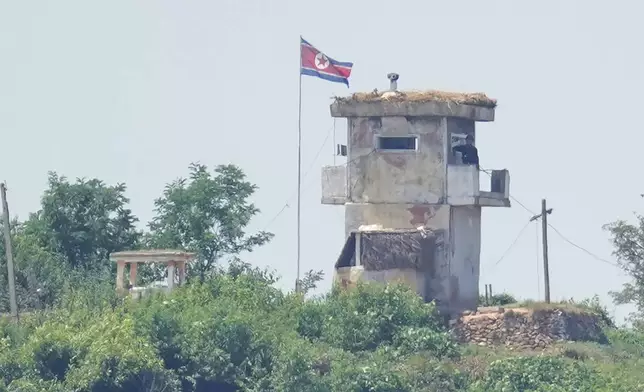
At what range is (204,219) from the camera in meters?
64.1

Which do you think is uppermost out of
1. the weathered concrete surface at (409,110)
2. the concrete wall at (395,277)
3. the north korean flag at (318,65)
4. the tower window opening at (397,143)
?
the north korean flag at (318,65)

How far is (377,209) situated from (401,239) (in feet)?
4.28

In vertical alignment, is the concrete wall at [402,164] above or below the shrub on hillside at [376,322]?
above

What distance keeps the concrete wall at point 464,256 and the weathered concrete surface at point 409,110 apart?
223 centimetres

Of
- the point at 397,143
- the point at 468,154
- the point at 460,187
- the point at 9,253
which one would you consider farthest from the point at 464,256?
the point at 9,253

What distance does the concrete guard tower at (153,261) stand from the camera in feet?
194

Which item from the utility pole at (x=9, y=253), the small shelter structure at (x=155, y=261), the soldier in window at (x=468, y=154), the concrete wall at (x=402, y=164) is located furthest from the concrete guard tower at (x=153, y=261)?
the soldier in window at (x=468, y=154)

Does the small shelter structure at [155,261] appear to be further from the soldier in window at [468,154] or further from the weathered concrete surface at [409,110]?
the soldier in window at [468,154]

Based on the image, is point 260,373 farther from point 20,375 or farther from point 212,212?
point 212,212

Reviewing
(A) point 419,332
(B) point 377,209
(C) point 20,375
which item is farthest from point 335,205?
(C) point 20,375

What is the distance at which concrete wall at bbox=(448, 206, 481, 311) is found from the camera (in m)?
58.2

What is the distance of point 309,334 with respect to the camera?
2234 inches

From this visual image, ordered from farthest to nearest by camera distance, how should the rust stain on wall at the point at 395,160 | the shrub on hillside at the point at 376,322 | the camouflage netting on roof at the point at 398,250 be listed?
the rust stain on wall at the point at 395,160 → the camouflage netting on roof at the point at 398,250 → the shrub on hillside at the point at 376,322

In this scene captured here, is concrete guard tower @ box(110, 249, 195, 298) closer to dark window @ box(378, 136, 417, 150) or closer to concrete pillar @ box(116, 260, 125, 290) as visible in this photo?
concrete pillar @ box(116, 260, 125, 290)
